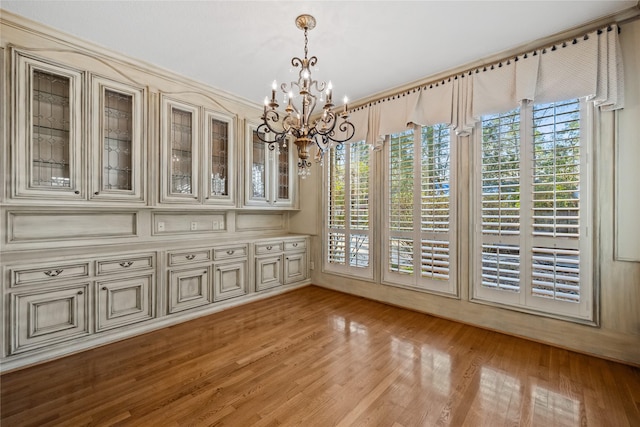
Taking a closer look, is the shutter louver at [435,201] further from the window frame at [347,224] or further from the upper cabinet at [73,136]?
the upper cabinet at [73,136]

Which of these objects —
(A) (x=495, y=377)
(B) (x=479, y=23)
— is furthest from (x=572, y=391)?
(B) (x=479, y=23)

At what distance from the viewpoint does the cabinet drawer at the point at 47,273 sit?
2.22 m

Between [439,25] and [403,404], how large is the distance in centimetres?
292

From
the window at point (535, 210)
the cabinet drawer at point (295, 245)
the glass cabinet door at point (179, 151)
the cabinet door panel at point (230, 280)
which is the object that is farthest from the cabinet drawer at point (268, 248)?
the window at point (535, 210)

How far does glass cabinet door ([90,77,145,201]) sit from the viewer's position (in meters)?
2.71

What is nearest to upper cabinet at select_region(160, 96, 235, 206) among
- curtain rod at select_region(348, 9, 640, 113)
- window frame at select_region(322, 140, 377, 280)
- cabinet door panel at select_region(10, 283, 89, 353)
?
cabinet door panel at select_region(10, 283, 89, 353)

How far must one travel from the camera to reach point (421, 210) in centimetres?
341

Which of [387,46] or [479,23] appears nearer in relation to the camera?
[479,23]

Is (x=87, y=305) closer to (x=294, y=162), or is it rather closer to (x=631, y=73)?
(x=294, y=162)

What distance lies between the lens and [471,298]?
3041mm

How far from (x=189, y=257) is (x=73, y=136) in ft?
5.11

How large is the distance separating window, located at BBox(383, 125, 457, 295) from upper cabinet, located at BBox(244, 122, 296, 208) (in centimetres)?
165

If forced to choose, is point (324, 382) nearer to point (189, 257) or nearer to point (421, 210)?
point (189, 257)

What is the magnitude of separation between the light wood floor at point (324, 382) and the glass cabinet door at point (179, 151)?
4.99 feet
